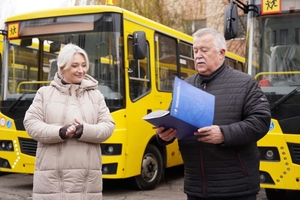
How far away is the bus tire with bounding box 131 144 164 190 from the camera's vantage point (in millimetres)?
8117

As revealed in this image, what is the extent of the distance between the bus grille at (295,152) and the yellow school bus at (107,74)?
8.49 ft

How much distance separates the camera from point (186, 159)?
3238 mm

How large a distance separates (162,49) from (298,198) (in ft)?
11.5

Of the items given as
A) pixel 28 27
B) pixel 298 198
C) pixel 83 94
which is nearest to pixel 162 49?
pixel 28 27

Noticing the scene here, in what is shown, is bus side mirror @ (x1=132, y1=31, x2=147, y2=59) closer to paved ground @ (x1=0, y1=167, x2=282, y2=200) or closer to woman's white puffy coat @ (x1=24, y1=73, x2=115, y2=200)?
paved ground @ (x1=0, y1=167, x2=282, y2=200)

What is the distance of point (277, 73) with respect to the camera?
21.0ft

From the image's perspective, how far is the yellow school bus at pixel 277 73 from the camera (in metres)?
6.03

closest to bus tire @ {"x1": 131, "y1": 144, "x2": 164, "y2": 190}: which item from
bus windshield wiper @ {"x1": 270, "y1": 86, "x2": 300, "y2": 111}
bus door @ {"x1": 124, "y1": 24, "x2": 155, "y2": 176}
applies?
bus door @ {"x1": 124, "y1": 24, "x2": 155, "y2": 176}

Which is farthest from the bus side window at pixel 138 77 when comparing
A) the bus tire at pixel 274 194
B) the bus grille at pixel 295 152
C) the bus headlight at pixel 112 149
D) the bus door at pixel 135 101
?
the bus grille at pixel 295 152

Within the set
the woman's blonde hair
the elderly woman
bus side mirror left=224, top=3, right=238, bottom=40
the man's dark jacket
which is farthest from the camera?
bus side mirror left=224, top=3, right=238, bottom=40

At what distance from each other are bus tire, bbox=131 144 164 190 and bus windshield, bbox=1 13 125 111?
123 cm

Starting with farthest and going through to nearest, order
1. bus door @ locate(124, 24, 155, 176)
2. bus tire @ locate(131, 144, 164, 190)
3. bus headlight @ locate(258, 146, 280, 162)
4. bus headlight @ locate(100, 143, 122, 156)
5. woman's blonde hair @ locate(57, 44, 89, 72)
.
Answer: bus tire @ locate(131, 144, 164, 190) < bus door @ locate(124, 24, 155, 176) < bus headlight @ locate(100, 143, 122, 156) < bus headlight @ locate(258, 146, 280, 162) < woman's blonde hair @ locate(57, 44, 89, 72)

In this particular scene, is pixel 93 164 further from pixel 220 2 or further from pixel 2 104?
pixel 220 2

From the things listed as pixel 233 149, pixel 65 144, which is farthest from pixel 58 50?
pixel 233 149
